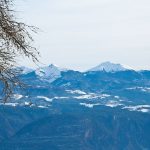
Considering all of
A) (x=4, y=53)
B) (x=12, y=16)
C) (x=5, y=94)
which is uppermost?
(x=12, y=16)

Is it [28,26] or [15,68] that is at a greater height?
[28,26]

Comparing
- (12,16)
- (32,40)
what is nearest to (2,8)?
(12,16)

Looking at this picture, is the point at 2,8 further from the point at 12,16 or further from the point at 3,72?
the point at 3,72

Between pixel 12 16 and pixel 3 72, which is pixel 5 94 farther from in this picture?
pixel 12 16

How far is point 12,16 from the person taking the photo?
6.74m

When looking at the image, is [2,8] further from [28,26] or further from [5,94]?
[5,94]

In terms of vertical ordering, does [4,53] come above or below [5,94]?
above

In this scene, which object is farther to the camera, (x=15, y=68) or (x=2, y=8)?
(x=15, y=68)

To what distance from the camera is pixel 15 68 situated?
23.4ft

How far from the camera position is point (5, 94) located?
6930mm

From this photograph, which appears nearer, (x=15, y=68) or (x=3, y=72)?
(x=3, y=72)

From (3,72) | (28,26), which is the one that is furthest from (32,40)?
(3,72)

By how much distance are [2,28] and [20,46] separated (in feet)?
1.12

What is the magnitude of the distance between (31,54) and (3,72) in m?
0.43
